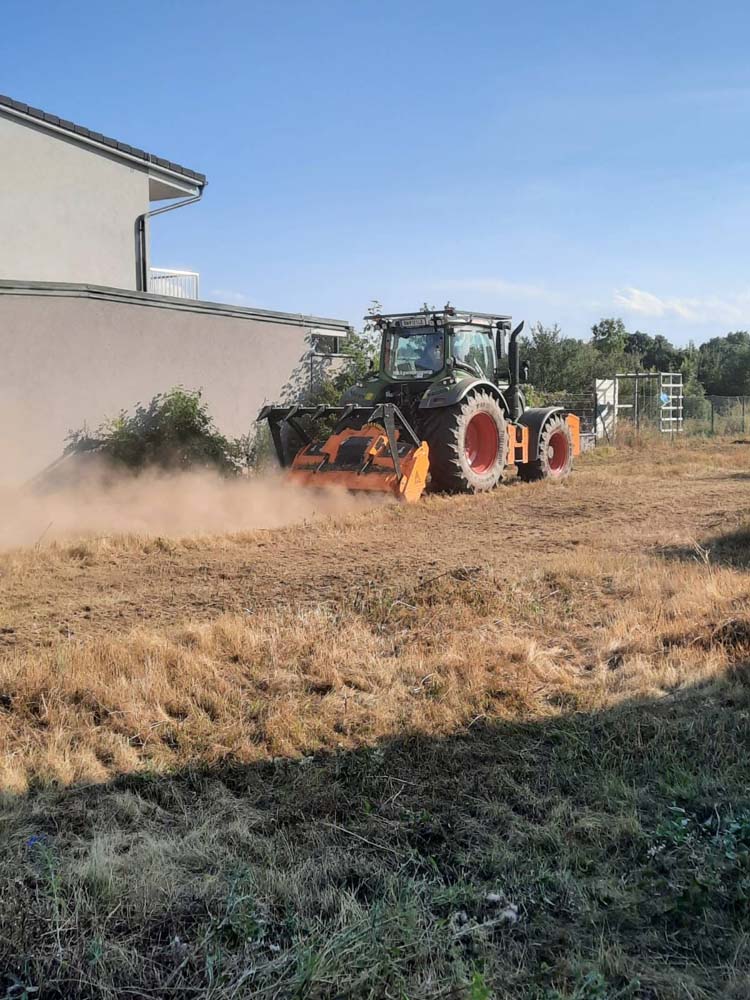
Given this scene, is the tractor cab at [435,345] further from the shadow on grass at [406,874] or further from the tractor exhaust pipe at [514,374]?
the shadow on grass at [406,874]

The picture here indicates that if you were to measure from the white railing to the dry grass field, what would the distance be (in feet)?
39.3

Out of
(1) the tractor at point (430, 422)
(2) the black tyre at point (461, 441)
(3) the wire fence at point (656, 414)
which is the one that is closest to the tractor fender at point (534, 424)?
(1) the tractor at point (430, 422)

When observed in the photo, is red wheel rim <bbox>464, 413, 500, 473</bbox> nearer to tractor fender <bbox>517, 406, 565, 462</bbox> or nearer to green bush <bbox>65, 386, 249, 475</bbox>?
tractor fender <bbox>517, 406, 565, 462</bbox>

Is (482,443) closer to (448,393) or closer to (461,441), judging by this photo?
(461,441)

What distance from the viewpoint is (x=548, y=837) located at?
3.36m

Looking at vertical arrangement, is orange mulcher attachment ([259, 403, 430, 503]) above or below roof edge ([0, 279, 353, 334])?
below

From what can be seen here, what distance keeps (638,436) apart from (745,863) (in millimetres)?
20866

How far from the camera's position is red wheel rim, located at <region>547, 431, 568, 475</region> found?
48.6 ft

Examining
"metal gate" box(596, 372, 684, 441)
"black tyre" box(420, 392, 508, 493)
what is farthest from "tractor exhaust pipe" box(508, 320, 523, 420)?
"metal gate" box(596, 372, 684, 441)

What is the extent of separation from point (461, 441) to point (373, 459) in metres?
1.37

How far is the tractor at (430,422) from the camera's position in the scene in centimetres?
1114

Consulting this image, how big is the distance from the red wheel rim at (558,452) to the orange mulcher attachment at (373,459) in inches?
159

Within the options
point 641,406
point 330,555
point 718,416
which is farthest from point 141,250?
point 718,416

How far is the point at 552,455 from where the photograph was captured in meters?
14.7
